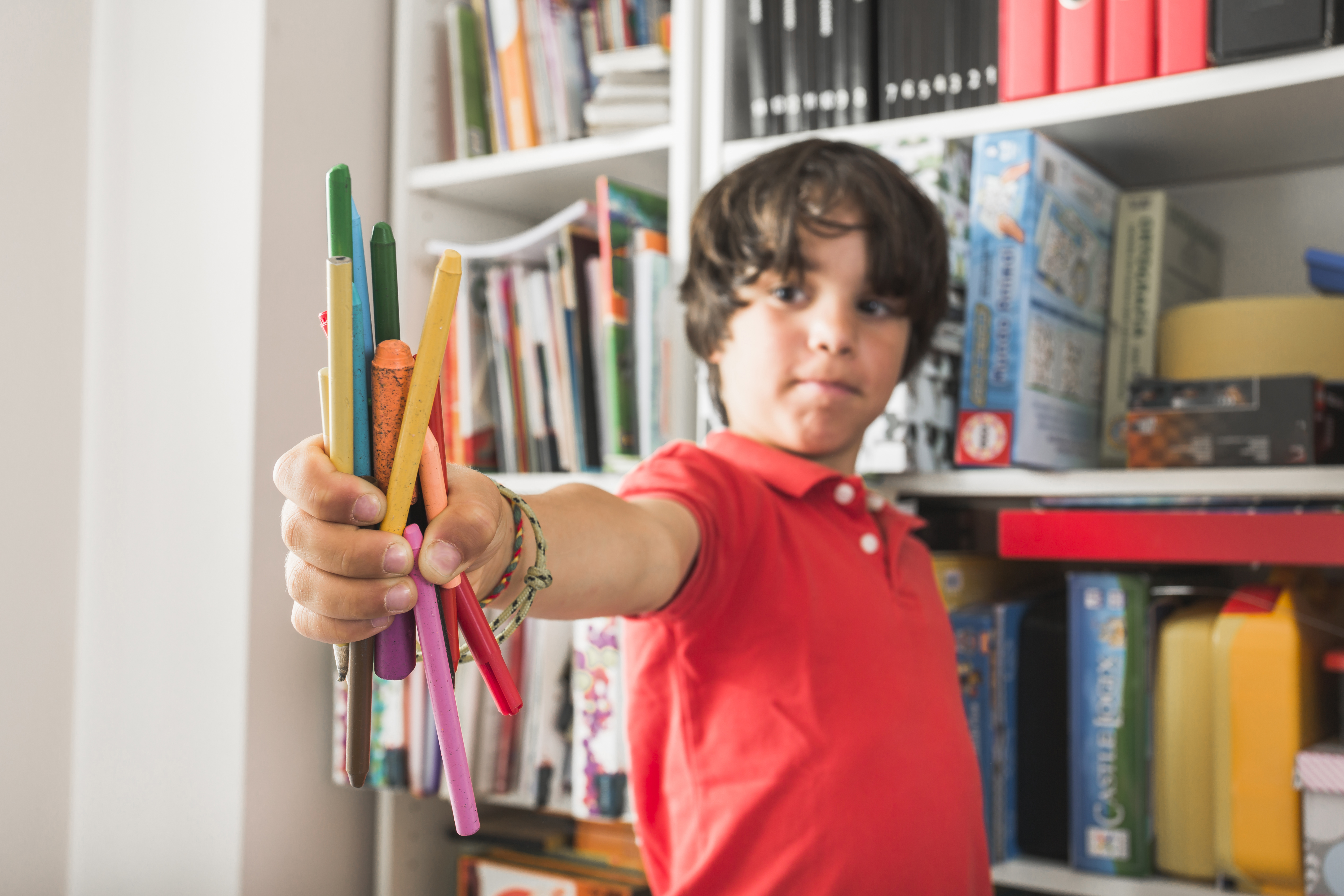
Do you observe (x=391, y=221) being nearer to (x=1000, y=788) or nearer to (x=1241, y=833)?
(x=1000, y=788)

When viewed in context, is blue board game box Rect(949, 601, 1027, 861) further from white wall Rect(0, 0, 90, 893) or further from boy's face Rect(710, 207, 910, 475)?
white wall Rect(0, 0, 90, 893)

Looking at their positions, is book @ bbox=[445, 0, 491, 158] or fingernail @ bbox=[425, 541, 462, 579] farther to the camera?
book @ bbox=[445, 0, 491, 158]

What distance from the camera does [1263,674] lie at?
0.94 metres

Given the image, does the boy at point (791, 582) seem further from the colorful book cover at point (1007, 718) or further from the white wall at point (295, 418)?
the white wall at point (295, 418)

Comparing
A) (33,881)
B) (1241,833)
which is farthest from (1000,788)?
(33,881)

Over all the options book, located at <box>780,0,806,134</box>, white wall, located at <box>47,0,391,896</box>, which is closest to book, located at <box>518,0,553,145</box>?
white wall, located at <box>47,0,391,896</box>

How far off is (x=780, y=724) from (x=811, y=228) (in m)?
0.42

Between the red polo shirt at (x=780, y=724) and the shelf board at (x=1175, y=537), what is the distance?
22 cm

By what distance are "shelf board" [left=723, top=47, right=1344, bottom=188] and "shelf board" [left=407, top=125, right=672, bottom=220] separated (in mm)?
139

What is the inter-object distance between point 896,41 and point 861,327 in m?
0.40

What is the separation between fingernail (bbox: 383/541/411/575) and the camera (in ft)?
1.16

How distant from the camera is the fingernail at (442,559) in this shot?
0.36 meters

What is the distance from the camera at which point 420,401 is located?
1.15 feet

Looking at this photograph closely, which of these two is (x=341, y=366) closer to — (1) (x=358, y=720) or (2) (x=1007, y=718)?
(1) (x=358, y=720)
